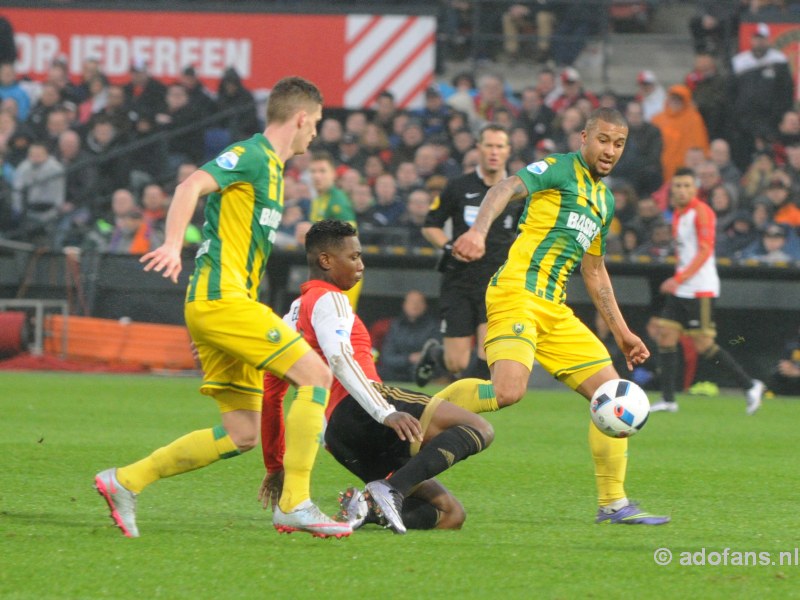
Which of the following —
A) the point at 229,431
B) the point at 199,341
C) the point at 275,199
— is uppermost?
the point at 275,199

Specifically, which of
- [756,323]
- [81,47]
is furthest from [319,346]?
[81,47]

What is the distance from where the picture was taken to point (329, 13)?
796 inches

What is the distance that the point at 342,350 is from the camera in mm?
6410

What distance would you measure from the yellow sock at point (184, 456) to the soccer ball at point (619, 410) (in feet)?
5.95

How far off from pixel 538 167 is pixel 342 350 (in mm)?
1657

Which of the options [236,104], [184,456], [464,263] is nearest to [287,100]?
[184,456]

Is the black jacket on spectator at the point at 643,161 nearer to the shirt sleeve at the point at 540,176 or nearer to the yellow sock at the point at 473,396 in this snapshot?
the shirt sleeve at the point at 540,176

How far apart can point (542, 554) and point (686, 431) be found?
597cm

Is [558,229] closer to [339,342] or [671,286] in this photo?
[339,342]

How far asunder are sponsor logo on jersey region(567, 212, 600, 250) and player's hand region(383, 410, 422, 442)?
70.2 inches

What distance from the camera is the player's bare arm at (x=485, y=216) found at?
20.6 ft

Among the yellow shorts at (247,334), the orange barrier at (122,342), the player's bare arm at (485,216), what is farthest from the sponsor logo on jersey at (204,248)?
the orange barrier at (122,342)

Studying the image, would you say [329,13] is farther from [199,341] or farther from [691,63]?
[199,341]

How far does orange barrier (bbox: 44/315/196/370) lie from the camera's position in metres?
16.7
